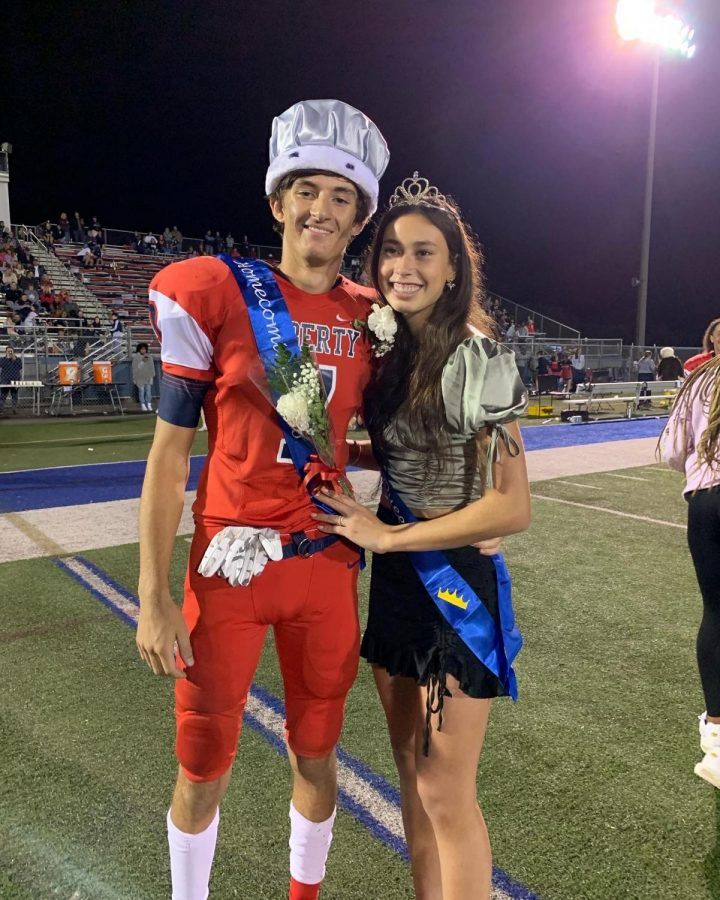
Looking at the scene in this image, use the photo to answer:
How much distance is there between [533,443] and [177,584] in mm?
8222

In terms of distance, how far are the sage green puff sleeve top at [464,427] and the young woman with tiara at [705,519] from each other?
1253 mm

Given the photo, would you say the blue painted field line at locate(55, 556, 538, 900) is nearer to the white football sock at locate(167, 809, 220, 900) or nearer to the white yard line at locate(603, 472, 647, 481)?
the white football sock at locate(167, 809, 220, 900)

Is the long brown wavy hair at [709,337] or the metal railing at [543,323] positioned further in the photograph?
the metal railing at [543,323]

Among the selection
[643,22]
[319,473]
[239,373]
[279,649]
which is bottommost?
[279,649]

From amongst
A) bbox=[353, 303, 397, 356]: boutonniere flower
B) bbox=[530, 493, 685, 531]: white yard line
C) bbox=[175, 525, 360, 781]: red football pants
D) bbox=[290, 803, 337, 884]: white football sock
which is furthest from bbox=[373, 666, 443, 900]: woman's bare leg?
bbox=[530, 493, 685, 531]: white yard line

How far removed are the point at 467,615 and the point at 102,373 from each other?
15456 mm

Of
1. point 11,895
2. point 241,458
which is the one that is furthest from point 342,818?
point 241,458

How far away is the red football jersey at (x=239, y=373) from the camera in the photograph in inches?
63.8

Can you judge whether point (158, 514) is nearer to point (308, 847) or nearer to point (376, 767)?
point (308, 847)

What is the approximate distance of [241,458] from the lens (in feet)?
5.61

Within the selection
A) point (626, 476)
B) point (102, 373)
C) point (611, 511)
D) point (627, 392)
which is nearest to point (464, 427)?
point (611, 511)

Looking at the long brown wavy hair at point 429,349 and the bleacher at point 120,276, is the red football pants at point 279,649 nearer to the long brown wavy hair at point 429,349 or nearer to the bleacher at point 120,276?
the long brown wavy hair at point 429,349

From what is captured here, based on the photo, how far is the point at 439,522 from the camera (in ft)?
5.29

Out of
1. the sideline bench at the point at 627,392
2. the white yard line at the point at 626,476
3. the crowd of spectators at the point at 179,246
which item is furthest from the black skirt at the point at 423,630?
the crowd of spectators at the point at 179,246
